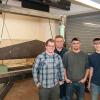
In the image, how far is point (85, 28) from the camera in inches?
220

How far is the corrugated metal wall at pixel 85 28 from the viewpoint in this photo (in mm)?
5312

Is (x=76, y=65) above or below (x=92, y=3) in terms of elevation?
below

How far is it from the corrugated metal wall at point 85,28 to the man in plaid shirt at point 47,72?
2.77 metres

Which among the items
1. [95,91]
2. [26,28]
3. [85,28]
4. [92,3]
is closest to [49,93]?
[95,91]

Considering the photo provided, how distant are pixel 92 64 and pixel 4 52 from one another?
4.74 feet

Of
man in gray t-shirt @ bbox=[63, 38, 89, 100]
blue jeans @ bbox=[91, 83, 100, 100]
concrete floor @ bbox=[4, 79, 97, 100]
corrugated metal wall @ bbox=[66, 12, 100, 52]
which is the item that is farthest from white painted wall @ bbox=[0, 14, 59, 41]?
blue jeans @ bbox=[91, 83, 100, 100]

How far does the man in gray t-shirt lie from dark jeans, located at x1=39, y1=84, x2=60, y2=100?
35cm

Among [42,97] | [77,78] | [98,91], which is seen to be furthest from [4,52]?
[98,91]

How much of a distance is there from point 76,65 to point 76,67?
34 millimetres

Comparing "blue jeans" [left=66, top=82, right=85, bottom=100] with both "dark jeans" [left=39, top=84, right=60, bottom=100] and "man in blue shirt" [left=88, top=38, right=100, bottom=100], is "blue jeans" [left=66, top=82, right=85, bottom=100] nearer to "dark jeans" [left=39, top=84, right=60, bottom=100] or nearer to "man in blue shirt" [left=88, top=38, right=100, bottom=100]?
"man in blue shirt" [left=88, top=38, right=100, bottom=100]

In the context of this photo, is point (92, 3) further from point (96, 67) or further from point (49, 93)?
point (49, 93)

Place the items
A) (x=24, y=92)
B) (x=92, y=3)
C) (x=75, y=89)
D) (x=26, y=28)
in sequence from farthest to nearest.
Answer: (x=26, y=28)
(x=24, y=92)
(x=92, y=3)
(x=75, y=89)

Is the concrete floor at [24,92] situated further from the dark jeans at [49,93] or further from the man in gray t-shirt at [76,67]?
the dark jeans at [49,93]

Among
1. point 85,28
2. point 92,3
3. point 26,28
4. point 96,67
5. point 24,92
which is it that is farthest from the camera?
point 26,28
